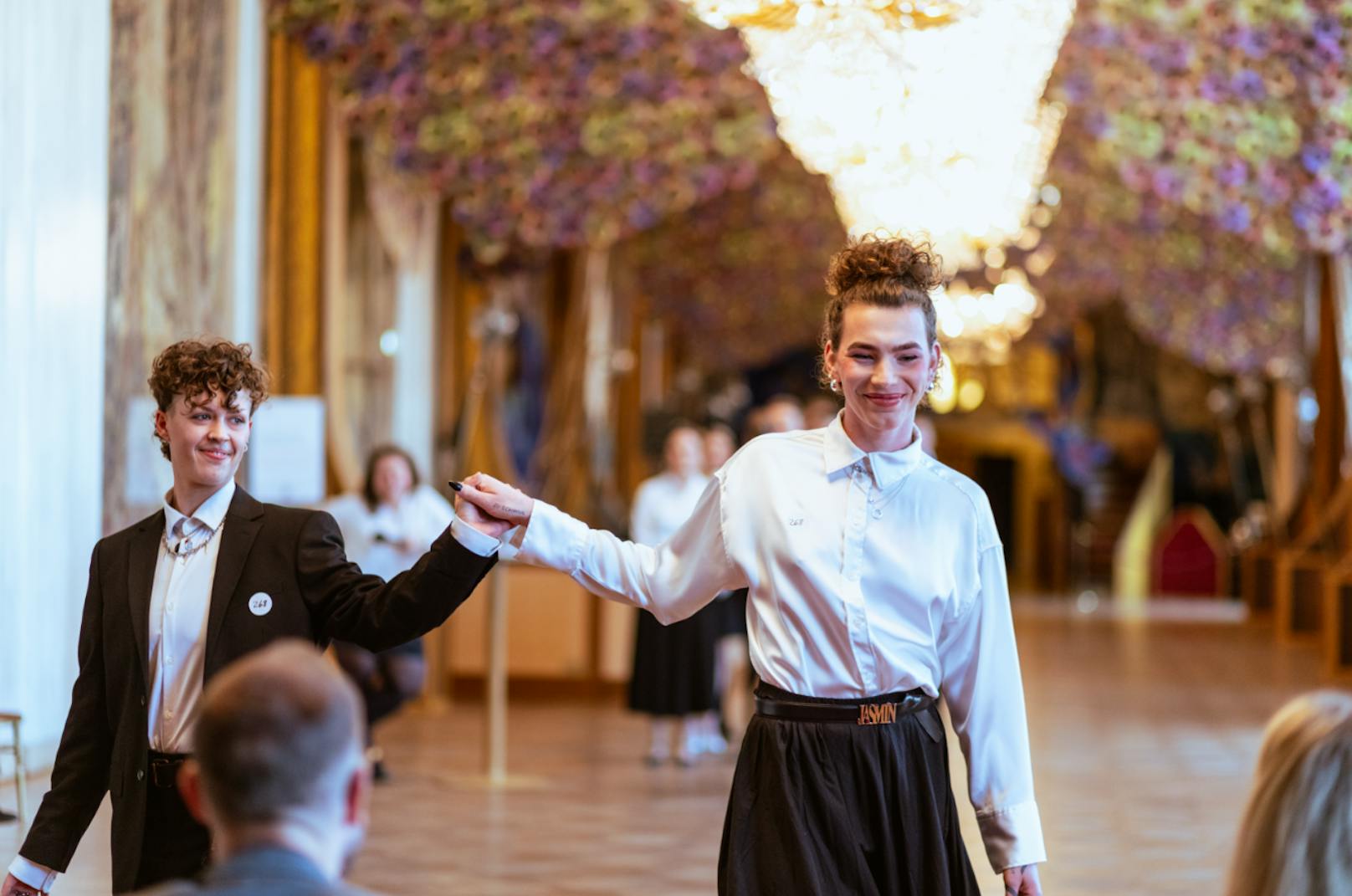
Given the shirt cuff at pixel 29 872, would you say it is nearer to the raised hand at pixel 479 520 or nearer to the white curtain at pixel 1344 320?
the raised hand at pixel 479 520

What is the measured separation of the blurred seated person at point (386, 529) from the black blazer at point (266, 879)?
18.9 ft

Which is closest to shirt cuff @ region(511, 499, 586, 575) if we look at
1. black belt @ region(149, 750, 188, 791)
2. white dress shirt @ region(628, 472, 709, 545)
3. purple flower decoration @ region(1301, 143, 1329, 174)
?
black belt @ region(149, 750, 188, 791)

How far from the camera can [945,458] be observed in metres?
30.3

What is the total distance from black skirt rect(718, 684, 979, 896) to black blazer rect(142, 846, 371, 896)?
4.34ft

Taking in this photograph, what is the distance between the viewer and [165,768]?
8.68 feet

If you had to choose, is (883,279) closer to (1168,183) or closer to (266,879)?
(266,879)

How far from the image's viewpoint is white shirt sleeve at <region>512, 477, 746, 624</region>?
2.97m

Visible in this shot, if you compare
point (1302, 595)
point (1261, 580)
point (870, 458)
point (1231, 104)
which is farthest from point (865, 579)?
point (1261, 580)

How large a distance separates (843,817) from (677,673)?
17.9 ft

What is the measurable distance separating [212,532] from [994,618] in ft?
4.13

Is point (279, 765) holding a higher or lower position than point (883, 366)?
lower

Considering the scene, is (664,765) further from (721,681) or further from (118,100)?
(118,100)

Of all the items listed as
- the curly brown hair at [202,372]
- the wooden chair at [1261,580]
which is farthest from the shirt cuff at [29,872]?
the wooden chair at [1261,580]

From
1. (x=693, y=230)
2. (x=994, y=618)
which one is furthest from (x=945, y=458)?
(x=994, y=618)
